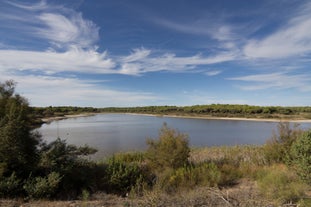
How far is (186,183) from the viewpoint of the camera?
22.3 feet

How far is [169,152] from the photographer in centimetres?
816

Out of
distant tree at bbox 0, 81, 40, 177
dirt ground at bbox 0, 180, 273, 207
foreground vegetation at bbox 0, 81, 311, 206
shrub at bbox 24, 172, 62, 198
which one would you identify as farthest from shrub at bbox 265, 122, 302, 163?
distant tree at bbox 0, 81, 40, 177

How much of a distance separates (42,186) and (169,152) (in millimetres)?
3884

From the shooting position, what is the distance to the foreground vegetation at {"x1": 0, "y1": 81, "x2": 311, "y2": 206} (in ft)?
17.6

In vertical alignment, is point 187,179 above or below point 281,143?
below

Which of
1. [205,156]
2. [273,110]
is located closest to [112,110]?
[273,110]

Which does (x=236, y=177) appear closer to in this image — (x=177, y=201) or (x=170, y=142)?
(x=170, y=142)

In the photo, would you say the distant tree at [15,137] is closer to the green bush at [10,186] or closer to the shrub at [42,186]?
the green bush at [10,186]

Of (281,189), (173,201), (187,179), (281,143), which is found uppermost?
(281,143)

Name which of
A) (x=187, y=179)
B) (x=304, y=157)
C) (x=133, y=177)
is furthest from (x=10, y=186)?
(x=304, y=157)

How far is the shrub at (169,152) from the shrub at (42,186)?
3.24 metres

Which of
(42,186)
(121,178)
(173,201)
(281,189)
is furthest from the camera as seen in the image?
(121,178)

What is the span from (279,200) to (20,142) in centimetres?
623

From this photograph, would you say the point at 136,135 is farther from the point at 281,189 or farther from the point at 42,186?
the point at 281,189
